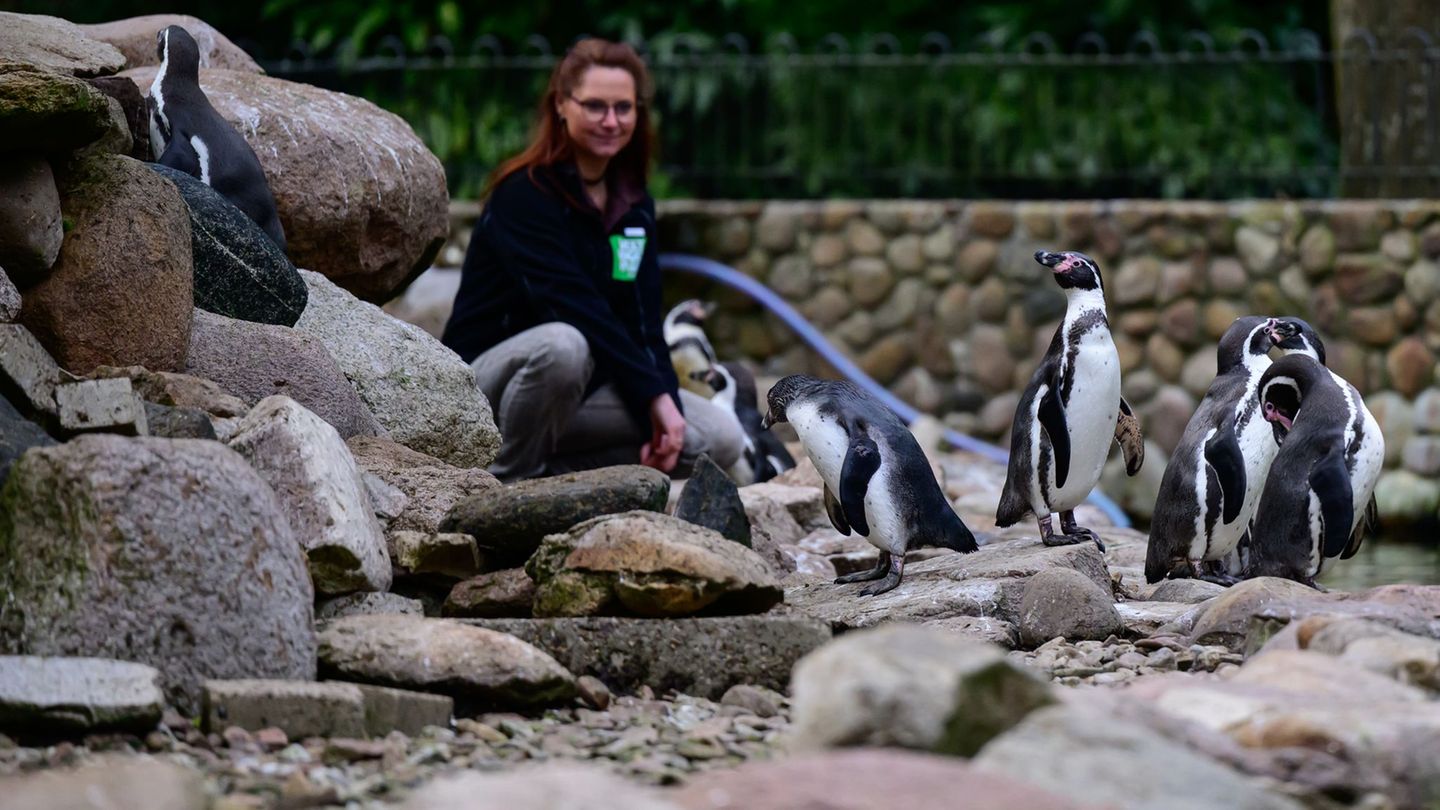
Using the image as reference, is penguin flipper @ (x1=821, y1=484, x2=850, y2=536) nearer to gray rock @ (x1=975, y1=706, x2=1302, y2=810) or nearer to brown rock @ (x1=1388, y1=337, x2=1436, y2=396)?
gray rock @ (x1=975, y1=706, x2=1302, y2=810)

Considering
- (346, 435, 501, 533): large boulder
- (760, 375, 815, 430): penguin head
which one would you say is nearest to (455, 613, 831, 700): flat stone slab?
(346, 435, 501, 533): large boulder

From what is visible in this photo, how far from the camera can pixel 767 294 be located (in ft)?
34.6

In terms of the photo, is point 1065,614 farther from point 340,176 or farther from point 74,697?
point 340,176

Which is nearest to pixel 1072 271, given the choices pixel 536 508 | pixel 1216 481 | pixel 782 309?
pixel 1216 481

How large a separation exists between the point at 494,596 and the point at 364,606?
33cm

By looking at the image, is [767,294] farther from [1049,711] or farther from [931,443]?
[1049,711]

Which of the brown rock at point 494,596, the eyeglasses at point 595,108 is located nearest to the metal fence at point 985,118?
the eyeglasses at point 595,108

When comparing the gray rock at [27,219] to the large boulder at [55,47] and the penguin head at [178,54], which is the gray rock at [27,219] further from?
the penguin head at [178,54]

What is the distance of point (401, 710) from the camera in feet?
10.9

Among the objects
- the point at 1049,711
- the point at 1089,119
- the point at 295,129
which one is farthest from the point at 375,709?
the point at 1089,119

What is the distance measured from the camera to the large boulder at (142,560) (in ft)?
10.5

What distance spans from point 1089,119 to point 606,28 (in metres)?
3.69

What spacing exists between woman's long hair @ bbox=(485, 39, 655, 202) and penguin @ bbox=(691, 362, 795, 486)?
55.8 inches

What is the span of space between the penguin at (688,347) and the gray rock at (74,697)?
6.08 meters
